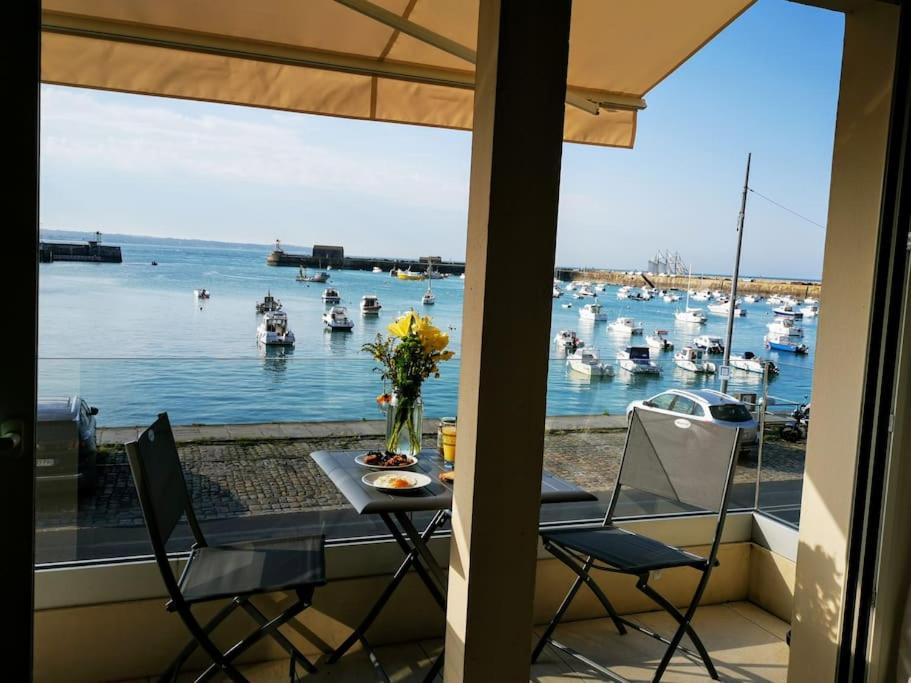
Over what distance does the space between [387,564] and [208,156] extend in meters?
18.1

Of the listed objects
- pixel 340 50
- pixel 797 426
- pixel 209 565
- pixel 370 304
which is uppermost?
pixel 340 50

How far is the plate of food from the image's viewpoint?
271 cm

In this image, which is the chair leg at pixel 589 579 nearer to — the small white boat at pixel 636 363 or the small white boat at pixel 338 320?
the small white boat at pixel 636 363

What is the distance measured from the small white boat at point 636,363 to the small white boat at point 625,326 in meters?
1.05

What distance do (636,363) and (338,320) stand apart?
162cm

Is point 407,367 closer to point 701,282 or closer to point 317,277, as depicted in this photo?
point 701,282

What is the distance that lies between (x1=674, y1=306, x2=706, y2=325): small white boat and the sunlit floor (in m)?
1.97

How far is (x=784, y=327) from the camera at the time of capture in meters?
5.35

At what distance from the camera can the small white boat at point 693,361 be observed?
3764mm

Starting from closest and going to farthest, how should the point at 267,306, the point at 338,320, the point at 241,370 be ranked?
the point at 241,370
the point at 338,320
the point at 267,306

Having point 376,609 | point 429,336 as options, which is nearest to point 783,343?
point 429,336

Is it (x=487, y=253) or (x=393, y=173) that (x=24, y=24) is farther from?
(x=393, y=173)

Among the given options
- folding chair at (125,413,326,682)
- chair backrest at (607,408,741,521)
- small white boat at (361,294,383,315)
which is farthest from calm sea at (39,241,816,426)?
chair backrest at (607,408,741,521)

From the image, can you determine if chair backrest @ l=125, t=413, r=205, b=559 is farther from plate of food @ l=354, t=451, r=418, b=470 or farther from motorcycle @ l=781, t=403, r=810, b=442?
motorcycle @ l=781, t=403, r=810, b=442
